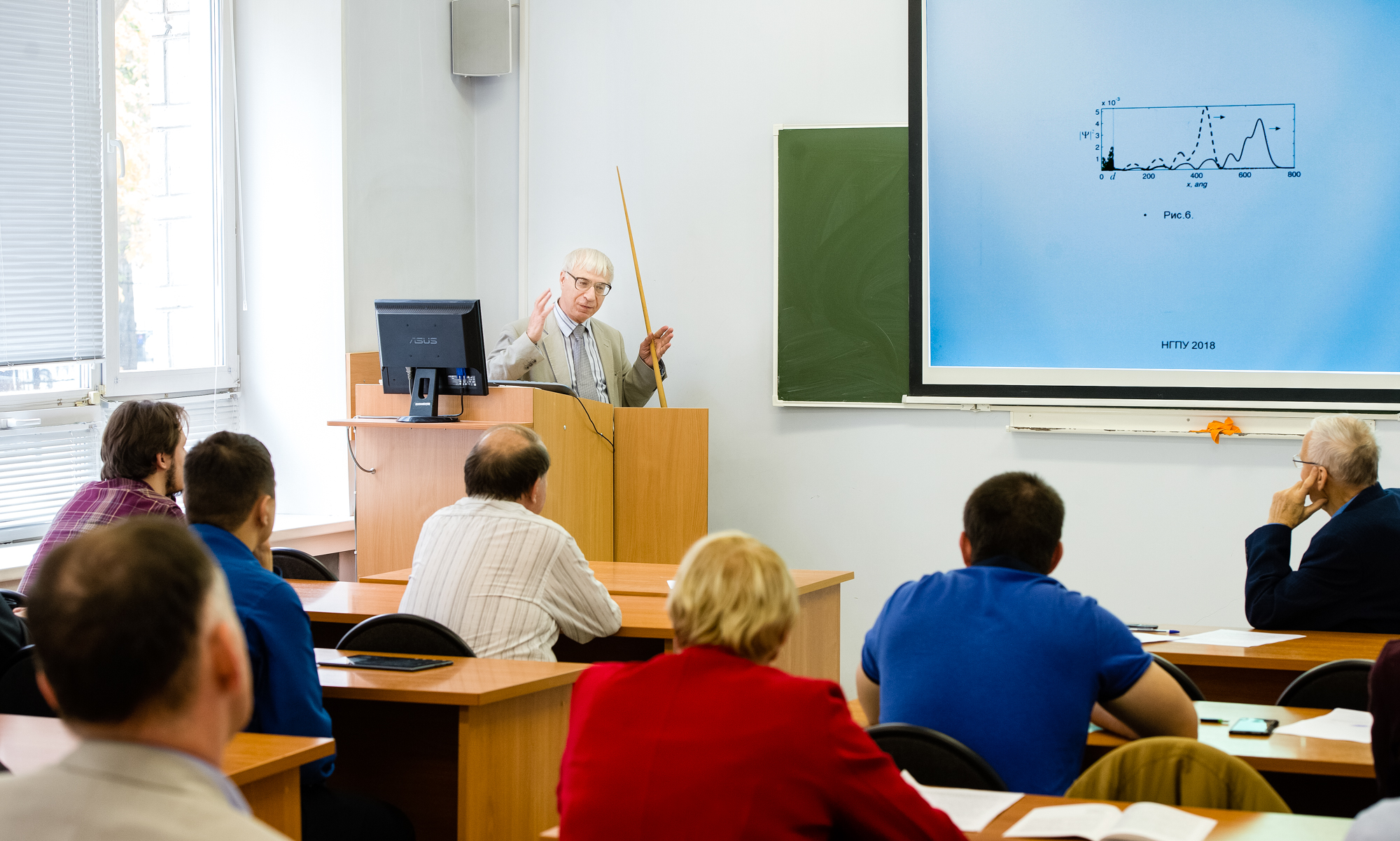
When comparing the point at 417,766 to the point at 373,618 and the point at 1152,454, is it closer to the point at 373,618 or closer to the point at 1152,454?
the point at 373,618

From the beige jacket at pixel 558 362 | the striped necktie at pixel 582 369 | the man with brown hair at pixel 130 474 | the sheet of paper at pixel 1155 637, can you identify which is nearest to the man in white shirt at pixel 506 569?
the man with brown hair at pixel 130 474

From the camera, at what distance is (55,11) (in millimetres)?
4340

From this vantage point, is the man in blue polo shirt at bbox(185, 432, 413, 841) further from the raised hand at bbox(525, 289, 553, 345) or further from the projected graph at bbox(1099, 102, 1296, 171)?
the projected graph at bbox(1099, 102, 1296, 171)

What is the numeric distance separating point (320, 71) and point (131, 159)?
89cm

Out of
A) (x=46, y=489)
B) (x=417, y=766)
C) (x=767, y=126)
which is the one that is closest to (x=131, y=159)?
(x=46, y=489)

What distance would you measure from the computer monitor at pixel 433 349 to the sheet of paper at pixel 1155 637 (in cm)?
230

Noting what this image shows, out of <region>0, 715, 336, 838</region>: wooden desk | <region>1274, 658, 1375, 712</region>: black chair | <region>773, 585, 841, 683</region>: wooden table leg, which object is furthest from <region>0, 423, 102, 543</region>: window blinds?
<region>1274, 658, 1375, 712</region>: black chair

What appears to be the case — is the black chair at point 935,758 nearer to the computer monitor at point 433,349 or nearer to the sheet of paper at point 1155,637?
the sheet of paper at point 1155,637

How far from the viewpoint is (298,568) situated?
13.1 ft

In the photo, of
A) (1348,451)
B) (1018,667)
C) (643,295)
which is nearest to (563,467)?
(643,295)

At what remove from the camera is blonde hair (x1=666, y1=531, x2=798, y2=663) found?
1.60 metres

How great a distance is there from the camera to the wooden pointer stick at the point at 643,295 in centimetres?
530

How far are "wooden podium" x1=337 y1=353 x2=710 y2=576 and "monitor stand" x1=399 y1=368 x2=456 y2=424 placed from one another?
0.15ft

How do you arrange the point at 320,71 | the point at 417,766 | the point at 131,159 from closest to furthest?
the point at 417,766 → the point at 131,159 → the point at 320,71
